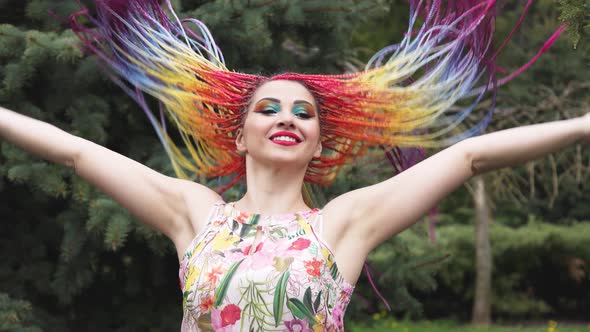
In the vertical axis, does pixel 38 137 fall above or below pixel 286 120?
below

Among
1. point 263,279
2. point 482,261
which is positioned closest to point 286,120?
point 263,279

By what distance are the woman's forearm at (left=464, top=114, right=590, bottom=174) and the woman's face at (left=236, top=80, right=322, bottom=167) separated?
0.44 m

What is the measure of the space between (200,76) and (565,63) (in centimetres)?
686

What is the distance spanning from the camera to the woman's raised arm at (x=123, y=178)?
212 cm

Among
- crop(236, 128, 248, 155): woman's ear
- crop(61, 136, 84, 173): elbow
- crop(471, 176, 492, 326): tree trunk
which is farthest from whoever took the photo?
crop(471, 176, 492, 326): tree trunk

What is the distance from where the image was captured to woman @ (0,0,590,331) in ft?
6.34

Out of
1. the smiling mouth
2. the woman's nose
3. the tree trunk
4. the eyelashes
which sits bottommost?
the tree trunk

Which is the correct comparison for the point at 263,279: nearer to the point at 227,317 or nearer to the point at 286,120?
the point at 227,317

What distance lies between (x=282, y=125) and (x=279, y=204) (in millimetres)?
225

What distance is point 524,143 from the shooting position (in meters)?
1.95

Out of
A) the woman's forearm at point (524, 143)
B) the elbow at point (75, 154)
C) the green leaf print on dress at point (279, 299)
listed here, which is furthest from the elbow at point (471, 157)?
the elbow at point (75, 154)

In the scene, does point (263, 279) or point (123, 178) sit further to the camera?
point (123, 178)

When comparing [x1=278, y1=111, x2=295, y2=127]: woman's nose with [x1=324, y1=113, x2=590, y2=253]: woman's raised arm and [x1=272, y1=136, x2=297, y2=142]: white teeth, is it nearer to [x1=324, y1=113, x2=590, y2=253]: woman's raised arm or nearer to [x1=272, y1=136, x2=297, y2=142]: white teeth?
[x1=272, y1=136, x2=297, y2=142]: white teeth

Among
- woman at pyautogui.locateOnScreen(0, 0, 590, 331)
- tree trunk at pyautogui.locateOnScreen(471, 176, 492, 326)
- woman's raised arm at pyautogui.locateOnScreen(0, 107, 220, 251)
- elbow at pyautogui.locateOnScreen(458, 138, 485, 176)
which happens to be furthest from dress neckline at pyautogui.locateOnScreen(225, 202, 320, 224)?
tree trunk at pyautogui.locateOnScreen(471, 176, 492, 326)
